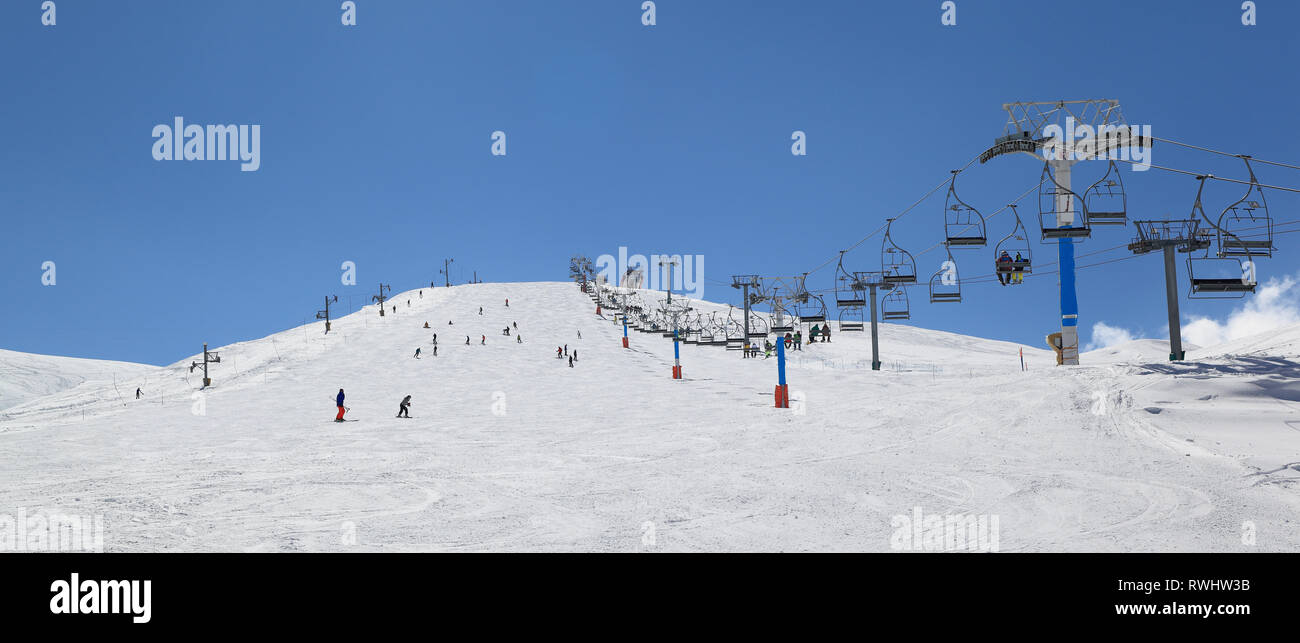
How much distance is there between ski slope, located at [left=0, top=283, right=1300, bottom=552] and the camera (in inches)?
407

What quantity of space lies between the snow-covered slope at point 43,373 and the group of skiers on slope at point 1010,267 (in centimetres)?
8851

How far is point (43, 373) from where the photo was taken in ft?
304

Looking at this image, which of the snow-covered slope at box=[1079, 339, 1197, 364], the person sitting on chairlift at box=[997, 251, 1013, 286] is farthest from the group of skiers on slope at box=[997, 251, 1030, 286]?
the snow-covered slope at box=[1079, 339, 1197, 364]

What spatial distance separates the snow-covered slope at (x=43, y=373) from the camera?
85750mm

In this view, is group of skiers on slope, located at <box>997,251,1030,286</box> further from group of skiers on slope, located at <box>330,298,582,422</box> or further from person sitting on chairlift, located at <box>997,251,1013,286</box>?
group of skiers on slope, located at <box>330,298,582,422</box>

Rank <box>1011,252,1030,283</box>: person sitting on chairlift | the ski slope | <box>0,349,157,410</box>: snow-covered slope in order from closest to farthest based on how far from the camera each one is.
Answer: the ski slope < <box>1011,252,1030,283</box>: person sitting on chairlift < <box>0,349,157,410</box>: snow-covered slope

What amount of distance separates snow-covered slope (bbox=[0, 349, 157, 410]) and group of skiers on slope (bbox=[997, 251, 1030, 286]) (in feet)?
290

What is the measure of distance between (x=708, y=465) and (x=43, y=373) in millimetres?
108673

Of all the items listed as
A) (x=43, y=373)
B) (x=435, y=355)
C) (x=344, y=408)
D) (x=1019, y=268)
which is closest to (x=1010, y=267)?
(x=1019, y=268)

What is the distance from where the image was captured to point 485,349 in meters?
52.8

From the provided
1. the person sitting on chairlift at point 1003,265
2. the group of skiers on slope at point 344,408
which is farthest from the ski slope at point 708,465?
the person sitting on chairlift at point 1003,265
